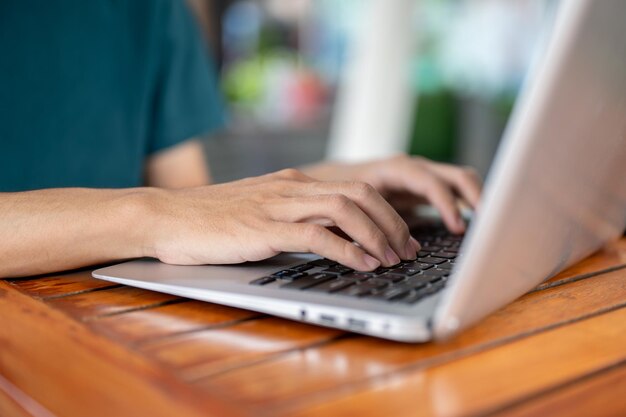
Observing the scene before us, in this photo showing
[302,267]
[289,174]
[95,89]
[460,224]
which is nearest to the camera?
[302,267]

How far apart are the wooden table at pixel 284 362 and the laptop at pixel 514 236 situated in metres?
0.02

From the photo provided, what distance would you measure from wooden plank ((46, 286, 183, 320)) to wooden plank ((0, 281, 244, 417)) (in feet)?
0.04

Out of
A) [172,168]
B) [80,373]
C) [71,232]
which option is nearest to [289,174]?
[71,232]

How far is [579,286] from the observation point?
26.4 inches

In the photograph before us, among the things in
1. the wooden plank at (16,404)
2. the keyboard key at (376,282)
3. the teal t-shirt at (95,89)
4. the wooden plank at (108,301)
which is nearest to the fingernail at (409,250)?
the keyboard key at (376,282)

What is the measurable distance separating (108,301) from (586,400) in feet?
1.27

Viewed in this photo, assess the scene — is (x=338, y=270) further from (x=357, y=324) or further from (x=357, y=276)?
(x=357, y=324)

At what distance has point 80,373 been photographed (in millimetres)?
497

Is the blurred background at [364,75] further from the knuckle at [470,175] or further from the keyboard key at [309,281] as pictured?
the keyboard key at [309,281]

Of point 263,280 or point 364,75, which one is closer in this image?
point 263,280

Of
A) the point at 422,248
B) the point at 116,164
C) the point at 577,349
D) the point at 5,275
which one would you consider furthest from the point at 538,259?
the point at 116,164

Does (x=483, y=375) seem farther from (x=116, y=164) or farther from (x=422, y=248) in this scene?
(x=116, y=164)

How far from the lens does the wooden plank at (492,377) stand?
0.40 meters

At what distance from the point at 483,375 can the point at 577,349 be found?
0.09 metres
